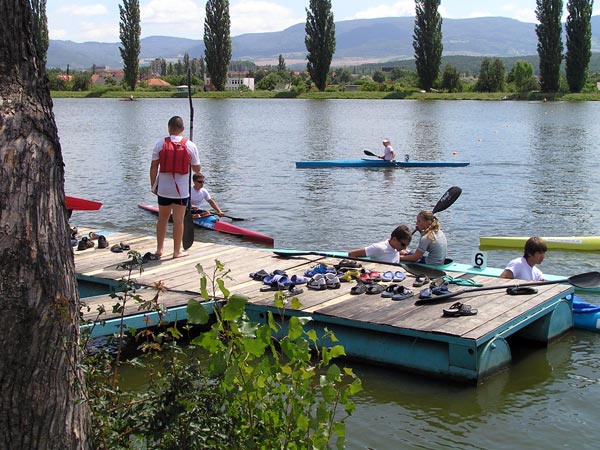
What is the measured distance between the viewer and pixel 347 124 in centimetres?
4816

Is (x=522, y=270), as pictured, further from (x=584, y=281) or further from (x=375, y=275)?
(x=375, y=275)

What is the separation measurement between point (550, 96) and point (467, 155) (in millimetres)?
44570

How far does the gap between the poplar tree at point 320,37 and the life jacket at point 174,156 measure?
226ft

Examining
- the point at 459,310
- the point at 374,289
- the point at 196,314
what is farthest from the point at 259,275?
the point at 196,314

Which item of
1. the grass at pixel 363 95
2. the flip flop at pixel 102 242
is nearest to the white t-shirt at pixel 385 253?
the flip flop at pixel 102 242

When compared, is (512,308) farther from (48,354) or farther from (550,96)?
(550,96)

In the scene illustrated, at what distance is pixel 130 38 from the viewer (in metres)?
82.7

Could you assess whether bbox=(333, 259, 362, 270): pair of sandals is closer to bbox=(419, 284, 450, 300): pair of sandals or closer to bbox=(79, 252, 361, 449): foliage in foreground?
bbox=(419, 284, 450, 300): pair of sandals

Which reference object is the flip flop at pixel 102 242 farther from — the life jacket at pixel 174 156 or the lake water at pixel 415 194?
the lake water at pixel 415 194

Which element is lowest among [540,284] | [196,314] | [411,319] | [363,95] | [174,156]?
[411,319]

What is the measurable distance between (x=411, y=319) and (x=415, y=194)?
1427 cm

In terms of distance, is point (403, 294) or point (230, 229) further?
point (230, 229)

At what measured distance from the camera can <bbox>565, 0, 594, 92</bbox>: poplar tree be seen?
67.8 metres

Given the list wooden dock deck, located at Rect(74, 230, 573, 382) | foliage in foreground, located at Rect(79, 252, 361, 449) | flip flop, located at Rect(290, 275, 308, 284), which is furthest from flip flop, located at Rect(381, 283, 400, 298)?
foliage in foreground, located at Rect(79, 252, 361, 449)
